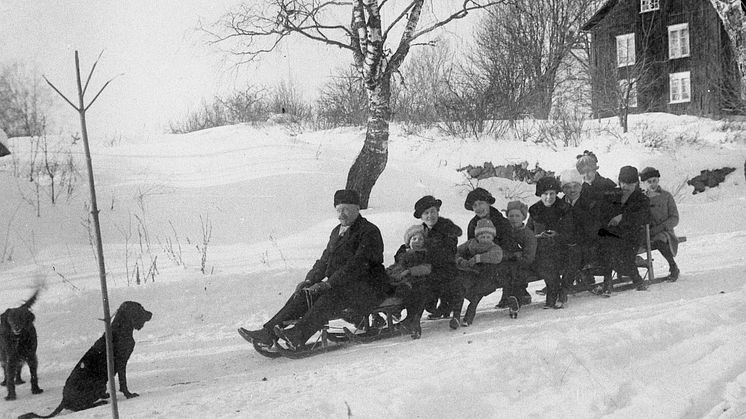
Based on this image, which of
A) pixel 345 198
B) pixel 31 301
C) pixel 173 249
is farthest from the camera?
pixel 173 249

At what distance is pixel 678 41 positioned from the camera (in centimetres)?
2898

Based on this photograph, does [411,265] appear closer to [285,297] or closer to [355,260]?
[355,260]

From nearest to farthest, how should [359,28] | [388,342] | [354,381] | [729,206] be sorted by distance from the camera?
[354,381] → [388,342] → [359,28] → [729,206]

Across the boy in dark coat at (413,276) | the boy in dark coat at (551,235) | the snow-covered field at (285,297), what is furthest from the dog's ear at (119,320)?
the boy in dark coat at (551,235)

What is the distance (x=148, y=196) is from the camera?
36.9ft

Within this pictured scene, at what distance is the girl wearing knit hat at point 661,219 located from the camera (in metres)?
8.36

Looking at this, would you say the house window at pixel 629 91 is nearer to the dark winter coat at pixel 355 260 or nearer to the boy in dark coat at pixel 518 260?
the boy in dark coat at pixel 518 260

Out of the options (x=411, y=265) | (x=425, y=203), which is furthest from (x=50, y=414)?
(x=425, y=203)

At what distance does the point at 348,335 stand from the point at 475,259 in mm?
1656

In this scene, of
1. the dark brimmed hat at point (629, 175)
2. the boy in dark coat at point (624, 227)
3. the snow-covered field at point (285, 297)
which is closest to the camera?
the snow-covered field at point (285, 297)

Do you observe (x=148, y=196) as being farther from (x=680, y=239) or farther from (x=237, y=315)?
(x=680, y=239)

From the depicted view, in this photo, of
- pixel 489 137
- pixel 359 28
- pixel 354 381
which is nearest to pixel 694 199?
pixel 489 137

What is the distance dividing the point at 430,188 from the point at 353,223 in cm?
835

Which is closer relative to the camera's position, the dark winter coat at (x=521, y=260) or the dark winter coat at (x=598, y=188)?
the dark winter coat at (x=521, y=260)
